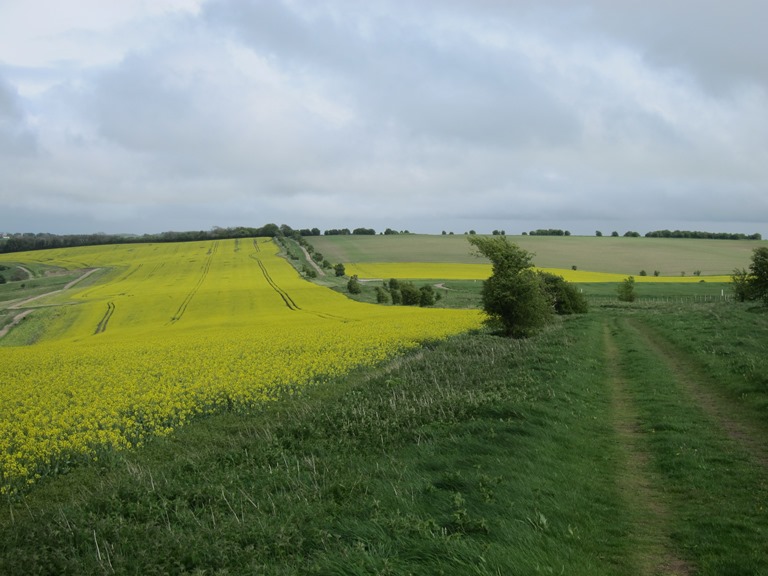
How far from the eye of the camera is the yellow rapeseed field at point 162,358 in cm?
1521

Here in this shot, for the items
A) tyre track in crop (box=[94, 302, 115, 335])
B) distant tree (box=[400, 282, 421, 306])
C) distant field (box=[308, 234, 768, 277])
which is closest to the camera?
tyre track in crop (box=[94, 302, 115, 335])

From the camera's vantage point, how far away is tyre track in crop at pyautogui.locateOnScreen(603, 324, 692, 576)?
5.82 meters

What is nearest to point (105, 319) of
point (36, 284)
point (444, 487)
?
point (36, 284)

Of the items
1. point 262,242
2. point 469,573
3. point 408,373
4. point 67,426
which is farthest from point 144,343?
point 262,242

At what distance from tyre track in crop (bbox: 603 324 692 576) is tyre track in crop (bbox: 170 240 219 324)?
151 feet

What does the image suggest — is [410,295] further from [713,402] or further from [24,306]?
[713,402]

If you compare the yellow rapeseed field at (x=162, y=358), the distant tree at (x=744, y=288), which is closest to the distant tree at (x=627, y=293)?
the distant tree at (x=744, y=288)

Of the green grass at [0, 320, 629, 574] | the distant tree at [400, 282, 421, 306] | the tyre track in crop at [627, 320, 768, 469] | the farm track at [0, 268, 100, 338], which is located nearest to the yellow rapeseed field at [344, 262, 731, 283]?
the distant tree at [400, 282, 421, 306]

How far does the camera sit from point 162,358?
88.4 ft

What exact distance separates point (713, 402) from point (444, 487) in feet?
28.7

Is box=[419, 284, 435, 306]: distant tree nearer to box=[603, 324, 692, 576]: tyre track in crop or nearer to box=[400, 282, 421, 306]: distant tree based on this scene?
box=[400, 282, 421, 306]: distant tree

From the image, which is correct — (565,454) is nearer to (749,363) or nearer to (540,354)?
(749,363)

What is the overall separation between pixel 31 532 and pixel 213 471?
10.1ft

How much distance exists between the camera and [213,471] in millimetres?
10508
